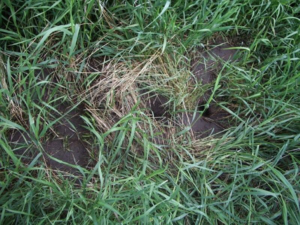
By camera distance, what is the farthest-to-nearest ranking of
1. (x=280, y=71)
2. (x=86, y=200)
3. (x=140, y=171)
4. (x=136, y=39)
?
(x=280, y=71) < (x=136, y=39) < (x=140, y=171) < (x=86, y=200)

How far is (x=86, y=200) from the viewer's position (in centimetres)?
151

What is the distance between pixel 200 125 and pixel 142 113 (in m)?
0.34

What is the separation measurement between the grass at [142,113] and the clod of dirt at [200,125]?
0.15 feet

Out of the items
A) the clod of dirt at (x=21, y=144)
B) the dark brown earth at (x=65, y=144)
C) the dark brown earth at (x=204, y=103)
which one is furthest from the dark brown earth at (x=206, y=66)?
the clod of dirt at (x=21, y=144)

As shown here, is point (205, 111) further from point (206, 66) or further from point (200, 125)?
point (206, 66)

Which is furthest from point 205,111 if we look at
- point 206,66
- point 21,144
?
point 21,144

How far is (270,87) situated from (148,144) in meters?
0.66

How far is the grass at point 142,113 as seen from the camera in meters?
1.52

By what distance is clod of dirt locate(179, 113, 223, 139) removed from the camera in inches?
70.8

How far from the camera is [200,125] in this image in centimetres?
184

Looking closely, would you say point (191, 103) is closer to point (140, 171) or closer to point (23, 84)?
point (140, 171)

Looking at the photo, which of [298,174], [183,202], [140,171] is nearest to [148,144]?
[140,171]

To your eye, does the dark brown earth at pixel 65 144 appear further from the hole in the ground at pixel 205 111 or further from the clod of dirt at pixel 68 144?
the hole in the ground at pixel 205 111

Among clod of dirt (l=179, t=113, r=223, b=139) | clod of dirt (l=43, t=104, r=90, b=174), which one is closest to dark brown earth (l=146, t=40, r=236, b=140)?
clod of dirt (l=179, t=113, r=223, b=139)
